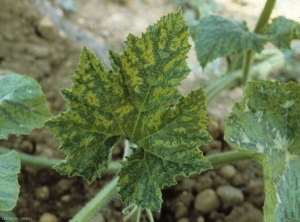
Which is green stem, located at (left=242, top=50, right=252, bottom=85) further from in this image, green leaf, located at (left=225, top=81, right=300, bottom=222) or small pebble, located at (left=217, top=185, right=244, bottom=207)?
green leaf, located at (left=225, top=81, right=300, bottom=222)

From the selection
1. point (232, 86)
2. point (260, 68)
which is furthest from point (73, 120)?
point (260, 68)

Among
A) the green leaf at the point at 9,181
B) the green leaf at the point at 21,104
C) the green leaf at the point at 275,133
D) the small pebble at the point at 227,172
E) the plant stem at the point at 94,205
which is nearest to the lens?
the green leaf at the point at 9,181

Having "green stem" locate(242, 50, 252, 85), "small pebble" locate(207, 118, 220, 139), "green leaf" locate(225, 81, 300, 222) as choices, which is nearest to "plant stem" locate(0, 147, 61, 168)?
"small pebble" locate(207, 118, 220, 139)

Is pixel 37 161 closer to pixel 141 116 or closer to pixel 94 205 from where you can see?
pixel 94 205

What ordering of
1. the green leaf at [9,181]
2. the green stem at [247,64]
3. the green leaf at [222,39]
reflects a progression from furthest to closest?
1. the green stem at [247,64]
2. the green leaf at [222,39]
3. the green leaf at [9,181]

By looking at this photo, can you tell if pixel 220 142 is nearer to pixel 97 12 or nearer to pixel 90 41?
pixel 90 41

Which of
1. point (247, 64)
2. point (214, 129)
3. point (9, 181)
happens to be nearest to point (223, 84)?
point (247, 64)

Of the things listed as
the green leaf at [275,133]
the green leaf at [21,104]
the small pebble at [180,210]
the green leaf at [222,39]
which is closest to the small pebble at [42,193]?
the green leaf at [21,104]

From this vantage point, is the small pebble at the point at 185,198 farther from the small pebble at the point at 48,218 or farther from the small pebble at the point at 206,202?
the small pebble at the point at 48,218
